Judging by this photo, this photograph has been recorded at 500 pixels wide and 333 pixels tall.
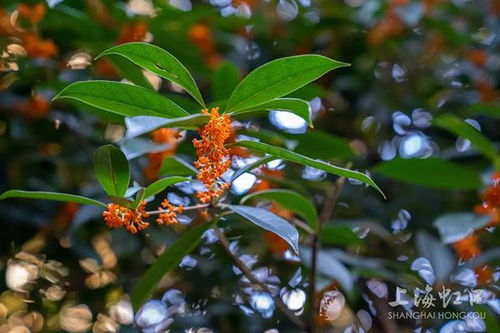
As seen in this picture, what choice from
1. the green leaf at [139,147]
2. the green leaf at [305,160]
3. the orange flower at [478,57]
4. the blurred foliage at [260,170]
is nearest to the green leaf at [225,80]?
the blurred foliage at [260,170]

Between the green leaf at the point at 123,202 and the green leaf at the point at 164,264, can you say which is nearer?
the green leaf at the point at 123,202

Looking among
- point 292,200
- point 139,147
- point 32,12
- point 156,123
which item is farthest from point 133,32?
point 156,123

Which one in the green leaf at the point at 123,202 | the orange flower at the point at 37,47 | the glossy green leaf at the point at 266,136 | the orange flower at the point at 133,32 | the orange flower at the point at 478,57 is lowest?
the orange flower at the point at 478,57

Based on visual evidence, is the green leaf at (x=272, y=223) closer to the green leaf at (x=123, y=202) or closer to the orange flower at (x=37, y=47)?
the green leaf at (x=123, y=202)

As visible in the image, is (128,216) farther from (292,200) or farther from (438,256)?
(438,256)

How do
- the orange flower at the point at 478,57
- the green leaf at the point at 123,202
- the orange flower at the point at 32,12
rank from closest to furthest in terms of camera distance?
1. the green leaf at the point at 123,202
2. the orange flower at the point at 32,12
3. the orange flower at the point at 478,57

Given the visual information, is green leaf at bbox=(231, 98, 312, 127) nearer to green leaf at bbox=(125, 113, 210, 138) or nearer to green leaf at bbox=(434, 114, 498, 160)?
green leaf at bbox=(125, 113, 210, 138)

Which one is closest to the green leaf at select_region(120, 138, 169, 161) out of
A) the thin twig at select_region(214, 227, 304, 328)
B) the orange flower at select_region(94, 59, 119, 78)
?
the thin twig at select_region(214, 227, 304, 328)
